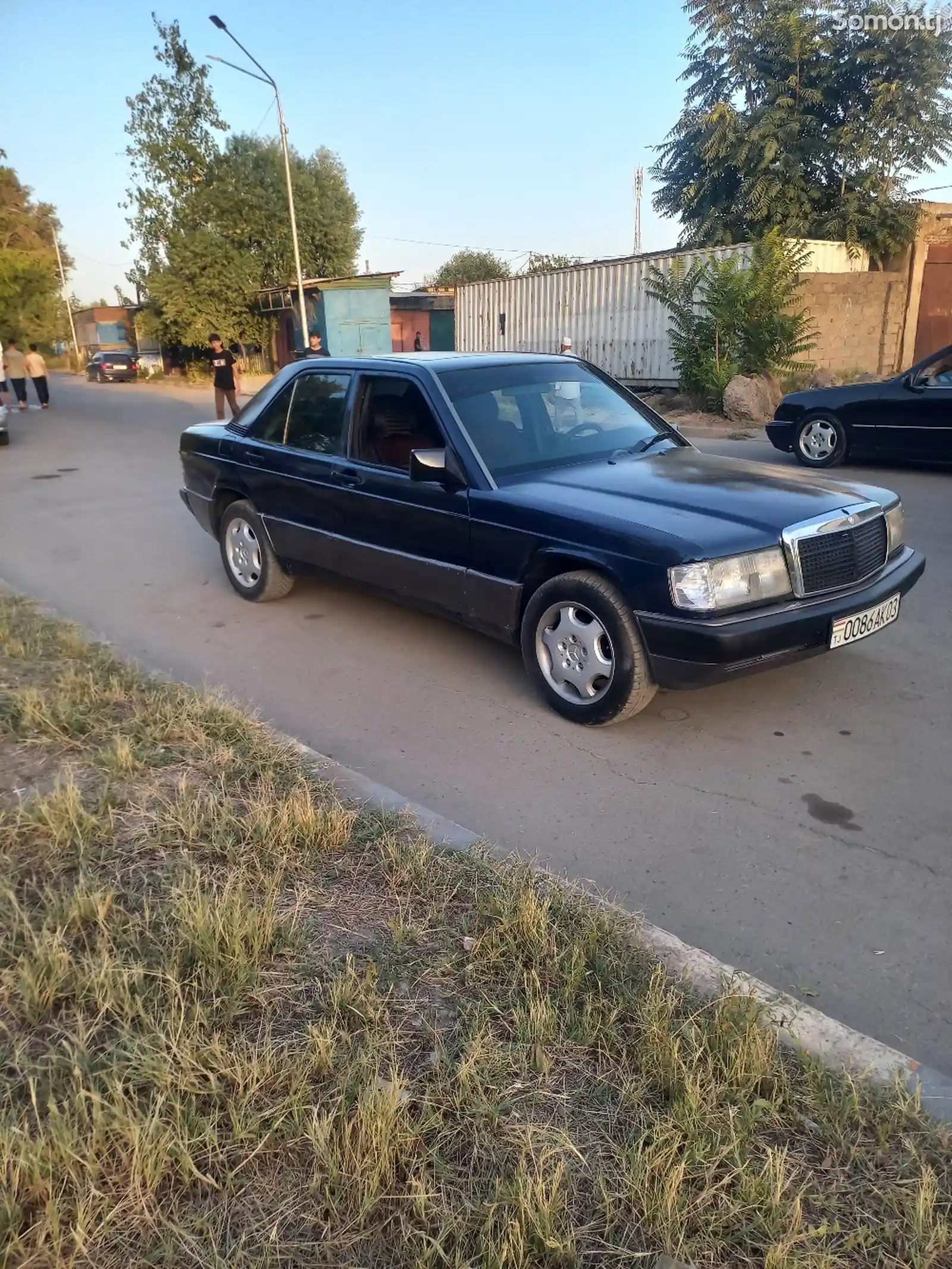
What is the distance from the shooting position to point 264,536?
6.50 m

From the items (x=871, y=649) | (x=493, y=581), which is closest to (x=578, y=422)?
(x=493, y=581)

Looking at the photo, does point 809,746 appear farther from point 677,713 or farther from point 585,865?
point 585,865

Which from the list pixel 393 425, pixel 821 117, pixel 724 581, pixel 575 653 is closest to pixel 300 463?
pixel 393 425

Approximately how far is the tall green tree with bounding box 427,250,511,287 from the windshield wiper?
2240 inches

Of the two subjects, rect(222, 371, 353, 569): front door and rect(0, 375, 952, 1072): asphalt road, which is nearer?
rect(0, 375, 952, 1072): asphalt road

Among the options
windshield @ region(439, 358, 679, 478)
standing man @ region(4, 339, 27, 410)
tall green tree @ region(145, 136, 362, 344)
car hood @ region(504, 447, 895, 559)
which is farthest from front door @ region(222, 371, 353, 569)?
tall green tree @ region(145, 136, 362, 344)

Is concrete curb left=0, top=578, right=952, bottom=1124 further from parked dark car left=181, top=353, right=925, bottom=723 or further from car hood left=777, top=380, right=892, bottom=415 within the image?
car hood left=777, top=380, right=892, bottom=415

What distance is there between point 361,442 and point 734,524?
238 cm

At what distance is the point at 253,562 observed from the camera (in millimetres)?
6789

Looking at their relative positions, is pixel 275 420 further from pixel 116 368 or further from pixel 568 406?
pixel 116 368

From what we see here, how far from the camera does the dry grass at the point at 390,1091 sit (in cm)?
187

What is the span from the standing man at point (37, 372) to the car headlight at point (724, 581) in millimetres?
24191

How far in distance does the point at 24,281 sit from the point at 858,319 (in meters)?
21.4

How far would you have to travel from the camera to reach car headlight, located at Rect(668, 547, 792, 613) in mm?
3928
